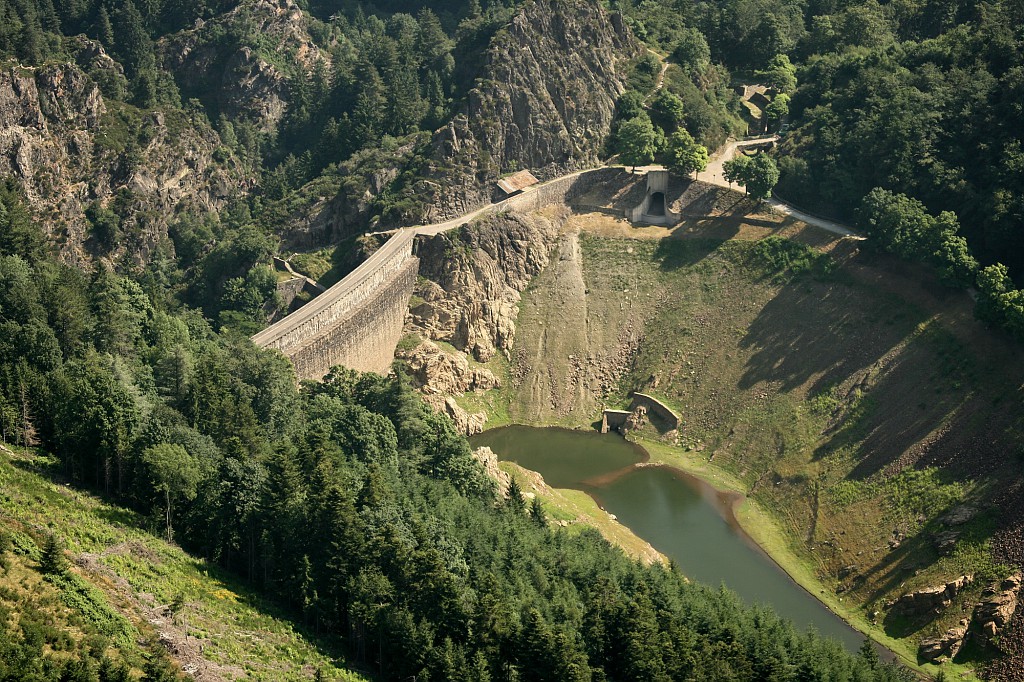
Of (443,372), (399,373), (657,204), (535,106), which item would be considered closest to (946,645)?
(399,373)

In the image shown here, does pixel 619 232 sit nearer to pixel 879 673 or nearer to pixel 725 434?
pixel 725 434

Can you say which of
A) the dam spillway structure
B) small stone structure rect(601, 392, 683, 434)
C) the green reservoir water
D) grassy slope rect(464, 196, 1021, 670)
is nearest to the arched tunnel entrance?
grassy slope rect(464, 196, 1021, 670)

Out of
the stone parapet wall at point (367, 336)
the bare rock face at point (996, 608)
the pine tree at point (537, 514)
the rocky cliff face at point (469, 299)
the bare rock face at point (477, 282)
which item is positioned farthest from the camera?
the bare rock face at point (477, 282)

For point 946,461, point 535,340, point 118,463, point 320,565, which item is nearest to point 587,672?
point 320,565

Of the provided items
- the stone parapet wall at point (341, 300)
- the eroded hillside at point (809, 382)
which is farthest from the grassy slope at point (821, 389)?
the stone parapet wall at point (341, 300)

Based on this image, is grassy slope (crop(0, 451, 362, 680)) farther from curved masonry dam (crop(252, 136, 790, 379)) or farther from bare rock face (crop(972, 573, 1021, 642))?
bare rock face (crop(972, 573, 1021, 642))

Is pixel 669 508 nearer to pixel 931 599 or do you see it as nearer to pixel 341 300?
pixel 931 599

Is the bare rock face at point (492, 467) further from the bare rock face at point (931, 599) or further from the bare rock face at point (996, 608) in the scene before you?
the bare rock face at point (996, 608)
